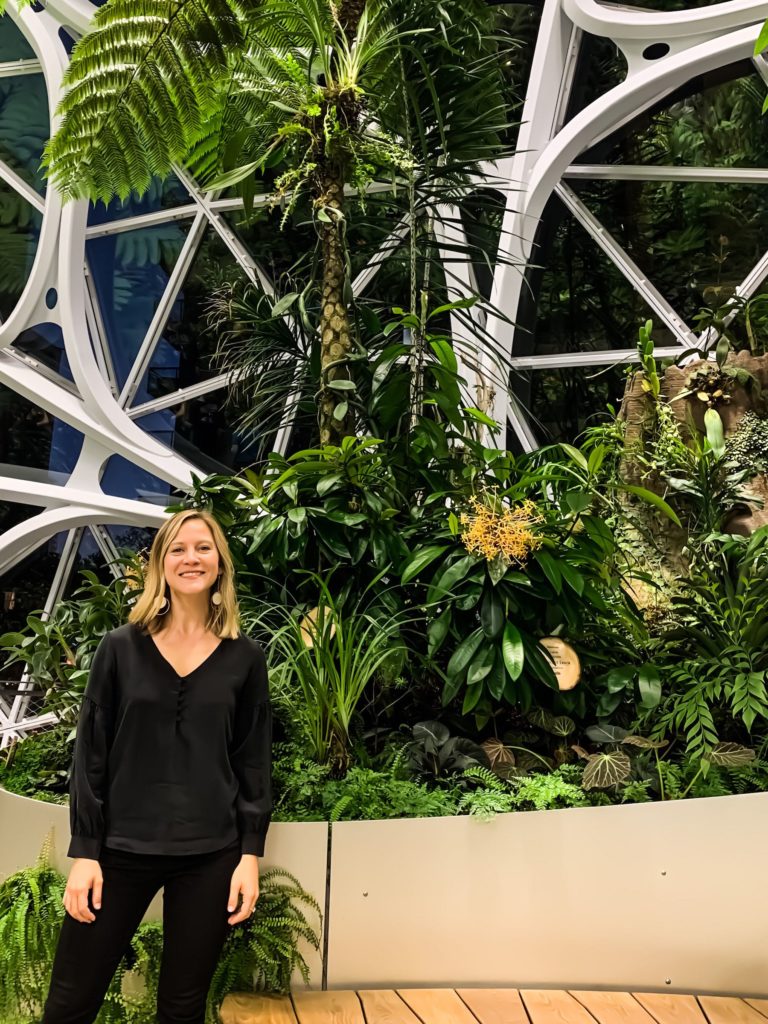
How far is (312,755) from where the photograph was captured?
2637mm

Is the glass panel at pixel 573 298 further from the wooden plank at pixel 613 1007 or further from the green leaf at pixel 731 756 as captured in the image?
A: the wooden plank at pixel 613 1007

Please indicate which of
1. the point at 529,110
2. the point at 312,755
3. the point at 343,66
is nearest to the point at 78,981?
the point at 312,755

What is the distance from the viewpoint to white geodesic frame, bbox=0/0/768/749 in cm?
578

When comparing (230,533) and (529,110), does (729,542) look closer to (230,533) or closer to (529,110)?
(230,533)

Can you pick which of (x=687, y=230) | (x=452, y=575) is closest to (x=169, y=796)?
(x=452, y=575)

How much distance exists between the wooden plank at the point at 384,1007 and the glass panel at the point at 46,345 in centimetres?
A: 608

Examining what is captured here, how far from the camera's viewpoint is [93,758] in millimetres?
1934

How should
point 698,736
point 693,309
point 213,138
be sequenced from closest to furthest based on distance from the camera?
point 698,736, point 213,138, point 693,309

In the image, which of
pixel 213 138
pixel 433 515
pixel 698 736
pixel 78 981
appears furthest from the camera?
pixel 213 138

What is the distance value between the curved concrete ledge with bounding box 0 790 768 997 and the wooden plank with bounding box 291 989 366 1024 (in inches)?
2.3

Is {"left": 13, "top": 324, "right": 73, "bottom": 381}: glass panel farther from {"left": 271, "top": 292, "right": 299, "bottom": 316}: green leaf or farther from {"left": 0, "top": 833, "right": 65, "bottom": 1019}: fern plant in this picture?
{"left": 0, "top": 833, "right": 65, "bottom": 1019}: fern plant

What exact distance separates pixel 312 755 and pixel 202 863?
736mm

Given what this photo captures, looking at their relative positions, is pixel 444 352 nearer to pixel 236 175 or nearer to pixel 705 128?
pixel 236 175

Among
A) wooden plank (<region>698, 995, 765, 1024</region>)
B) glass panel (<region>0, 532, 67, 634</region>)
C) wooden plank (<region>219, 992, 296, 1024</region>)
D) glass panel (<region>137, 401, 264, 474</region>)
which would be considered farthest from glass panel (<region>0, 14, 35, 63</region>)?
wooden plank (<region>698, 995, 765, 1024</region>)
